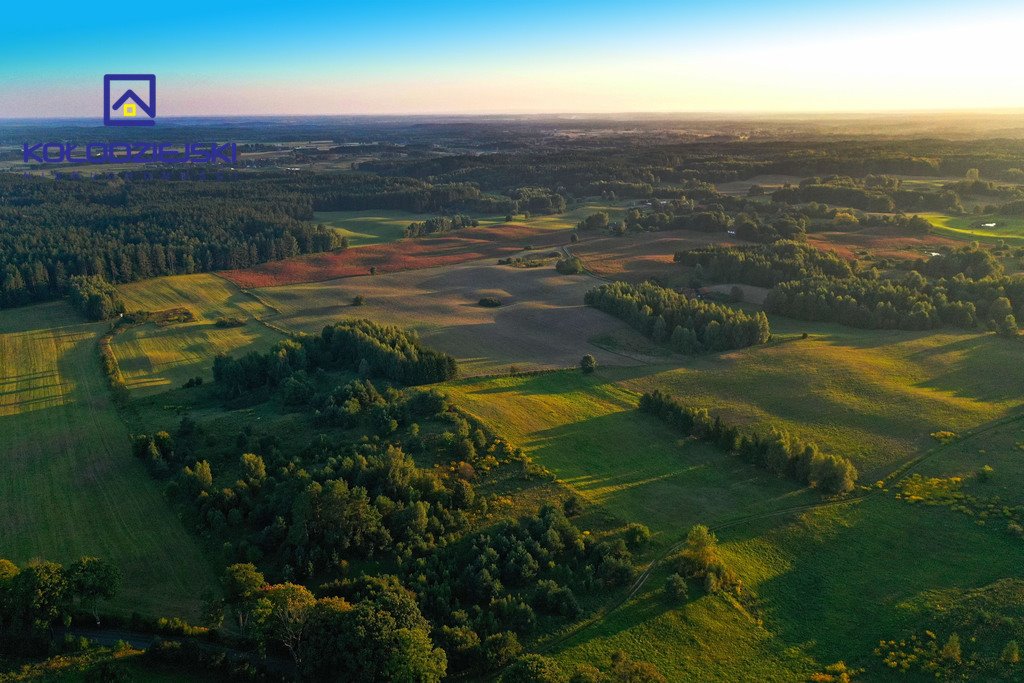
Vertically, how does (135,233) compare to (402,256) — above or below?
above

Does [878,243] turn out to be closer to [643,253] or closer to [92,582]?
[643,253]

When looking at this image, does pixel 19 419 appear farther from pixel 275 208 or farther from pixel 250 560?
pixel 275 208

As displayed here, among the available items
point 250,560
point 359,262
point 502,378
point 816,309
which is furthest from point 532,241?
point 250,560

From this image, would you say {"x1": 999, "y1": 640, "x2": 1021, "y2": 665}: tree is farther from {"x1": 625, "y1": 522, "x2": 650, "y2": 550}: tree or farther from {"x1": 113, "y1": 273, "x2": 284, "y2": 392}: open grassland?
{"x1": 113, "y1": 273, "x2": 284, "y2": 392}: open grassland

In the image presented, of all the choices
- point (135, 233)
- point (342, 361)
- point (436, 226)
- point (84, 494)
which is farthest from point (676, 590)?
point (436, 226)

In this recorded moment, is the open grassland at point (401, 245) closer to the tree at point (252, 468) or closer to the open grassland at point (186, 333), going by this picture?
the open grassland at point (186, 333)

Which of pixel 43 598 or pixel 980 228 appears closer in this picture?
pixel 43 598

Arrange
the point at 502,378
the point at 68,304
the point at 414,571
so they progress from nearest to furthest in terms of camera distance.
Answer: the point at 414,571
the point at 502,378
the point at 68,304
